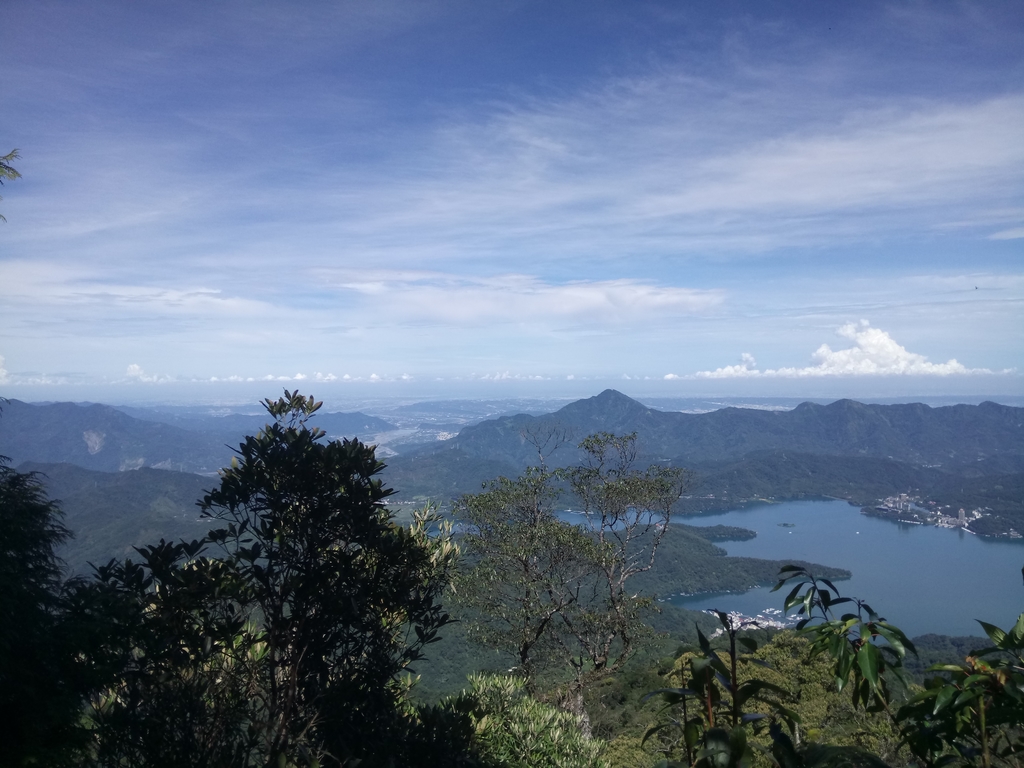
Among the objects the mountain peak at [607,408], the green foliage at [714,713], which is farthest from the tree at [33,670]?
the mountain peak at [607,408]

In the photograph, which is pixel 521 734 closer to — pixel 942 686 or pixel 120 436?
pixel 942 686

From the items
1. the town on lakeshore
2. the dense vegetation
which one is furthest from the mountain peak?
the dense vegetation

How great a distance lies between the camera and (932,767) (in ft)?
5.15

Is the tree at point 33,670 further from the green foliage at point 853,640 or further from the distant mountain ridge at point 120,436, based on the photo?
the distant mountain ridge at point 120,436

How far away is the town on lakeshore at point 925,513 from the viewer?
311ft

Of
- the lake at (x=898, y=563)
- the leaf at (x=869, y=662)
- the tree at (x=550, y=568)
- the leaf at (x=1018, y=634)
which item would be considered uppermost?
the leaf at (x=1018, y=634)

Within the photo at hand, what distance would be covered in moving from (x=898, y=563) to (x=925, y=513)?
35.3 meters

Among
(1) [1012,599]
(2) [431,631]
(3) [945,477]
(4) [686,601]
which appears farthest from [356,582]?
(3) [945,477]

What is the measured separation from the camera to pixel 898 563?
7531 centimetres

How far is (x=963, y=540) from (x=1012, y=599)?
98.0 feet

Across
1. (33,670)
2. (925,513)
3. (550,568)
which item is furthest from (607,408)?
(33,670)

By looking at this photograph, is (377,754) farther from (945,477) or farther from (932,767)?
(945,477)

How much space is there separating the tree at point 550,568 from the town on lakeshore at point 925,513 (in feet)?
336

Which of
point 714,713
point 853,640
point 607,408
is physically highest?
point 853,640
